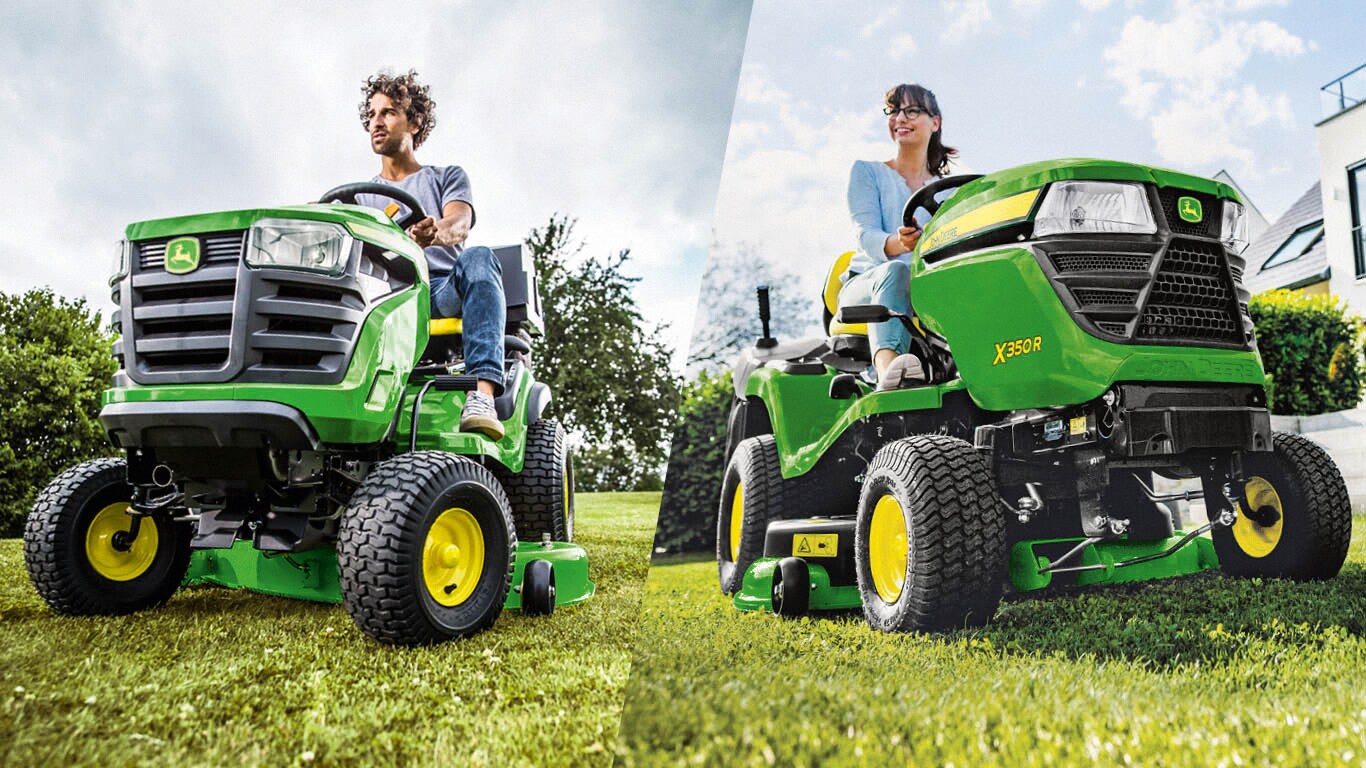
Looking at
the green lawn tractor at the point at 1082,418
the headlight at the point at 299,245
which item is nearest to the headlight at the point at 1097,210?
the green lawn tractor at the point at 1082,418

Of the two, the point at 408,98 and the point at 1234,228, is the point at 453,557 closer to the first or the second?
the point at 1234,228

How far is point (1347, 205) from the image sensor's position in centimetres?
221

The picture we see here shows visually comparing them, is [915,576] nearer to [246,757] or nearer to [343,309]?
[246,757]

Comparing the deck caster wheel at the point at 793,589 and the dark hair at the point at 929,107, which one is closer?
the deck caster wheel at the point at 793,589

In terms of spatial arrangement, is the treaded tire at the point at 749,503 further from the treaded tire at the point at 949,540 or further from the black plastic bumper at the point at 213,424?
the black plastic bumper at the point at 213,424

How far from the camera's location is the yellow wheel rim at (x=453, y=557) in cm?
195

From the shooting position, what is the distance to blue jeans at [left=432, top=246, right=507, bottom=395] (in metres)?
2.35

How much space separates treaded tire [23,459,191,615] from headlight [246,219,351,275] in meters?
0.72

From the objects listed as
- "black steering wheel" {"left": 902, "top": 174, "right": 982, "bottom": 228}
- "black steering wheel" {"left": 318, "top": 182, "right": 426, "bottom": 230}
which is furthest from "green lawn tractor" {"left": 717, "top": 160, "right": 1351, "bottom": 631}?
"black steering wheel" {"left": 318, "top": 182, "right": 426, "bottom": 230}

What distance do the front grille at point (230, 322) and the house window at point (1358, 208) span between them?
2310 mm

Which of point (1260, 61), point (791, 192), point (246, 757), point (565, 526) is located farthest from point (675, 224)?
point (246, 757)

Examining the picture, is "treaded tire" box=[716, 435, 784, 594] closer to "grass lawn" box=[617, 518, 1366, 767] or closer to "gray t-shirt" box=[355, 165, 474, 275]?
"grass lawn" box=[617, 518, 1366, 767]

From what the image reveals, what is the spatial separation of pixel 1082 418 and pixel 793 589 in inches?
28.2

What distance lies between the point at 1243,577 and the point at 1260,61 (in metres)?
1.39
